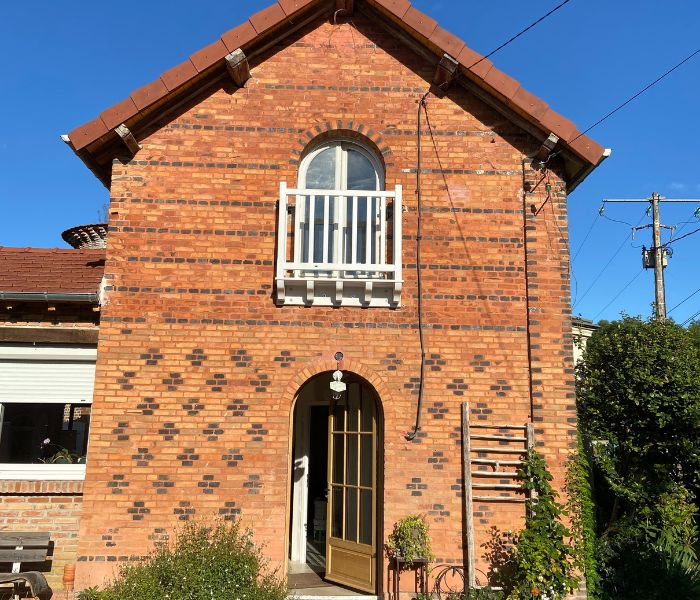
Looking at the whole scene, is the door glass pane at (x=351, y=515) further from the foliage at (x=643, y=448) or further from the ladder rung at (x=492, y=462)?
the foliage at (x=643, y=448)

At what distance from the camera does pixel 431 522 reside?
7062 mm

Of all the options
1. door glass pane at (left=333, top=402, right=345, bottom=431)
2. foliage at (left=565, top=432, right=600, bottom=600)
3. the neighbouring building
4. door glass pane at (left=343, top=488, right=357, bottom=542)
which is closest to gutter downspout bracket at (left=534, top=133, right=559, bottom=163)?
foliage at (left=565, top=432, right=600, bottom=600)

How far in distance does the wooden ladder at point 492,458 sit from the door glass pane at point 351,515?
1.47 m

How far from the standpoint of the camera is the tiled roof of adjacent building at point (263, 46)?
750cm

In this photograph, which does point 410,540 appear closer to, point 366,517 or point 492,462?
point 366,517

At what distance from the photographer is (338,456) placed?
8086mm

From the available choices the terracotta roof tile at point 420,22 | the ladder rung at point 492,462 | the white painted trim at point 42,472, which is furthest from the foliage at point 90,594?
the terracotta roof tile at point 420,22

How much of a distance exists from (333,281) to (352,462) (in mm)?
2415

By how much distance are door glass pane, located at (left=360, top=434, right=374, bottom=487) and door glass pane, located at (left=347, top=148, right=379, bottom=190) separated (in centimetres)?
338

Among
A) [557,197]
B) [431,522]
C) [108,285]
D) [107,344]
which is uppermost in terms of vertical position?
[557,197]

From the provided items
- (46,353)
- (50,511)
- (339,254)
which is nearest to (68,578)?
(50,511)

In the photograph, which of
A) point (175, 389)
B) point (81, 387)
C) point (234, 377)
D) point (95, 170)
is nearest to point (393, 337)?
point (234, 377)

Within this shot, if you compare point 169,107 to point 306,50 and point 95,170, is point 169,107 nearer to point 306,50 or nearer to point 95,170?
point 95,170

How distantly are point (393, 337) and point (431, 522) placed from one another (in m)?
2.25
